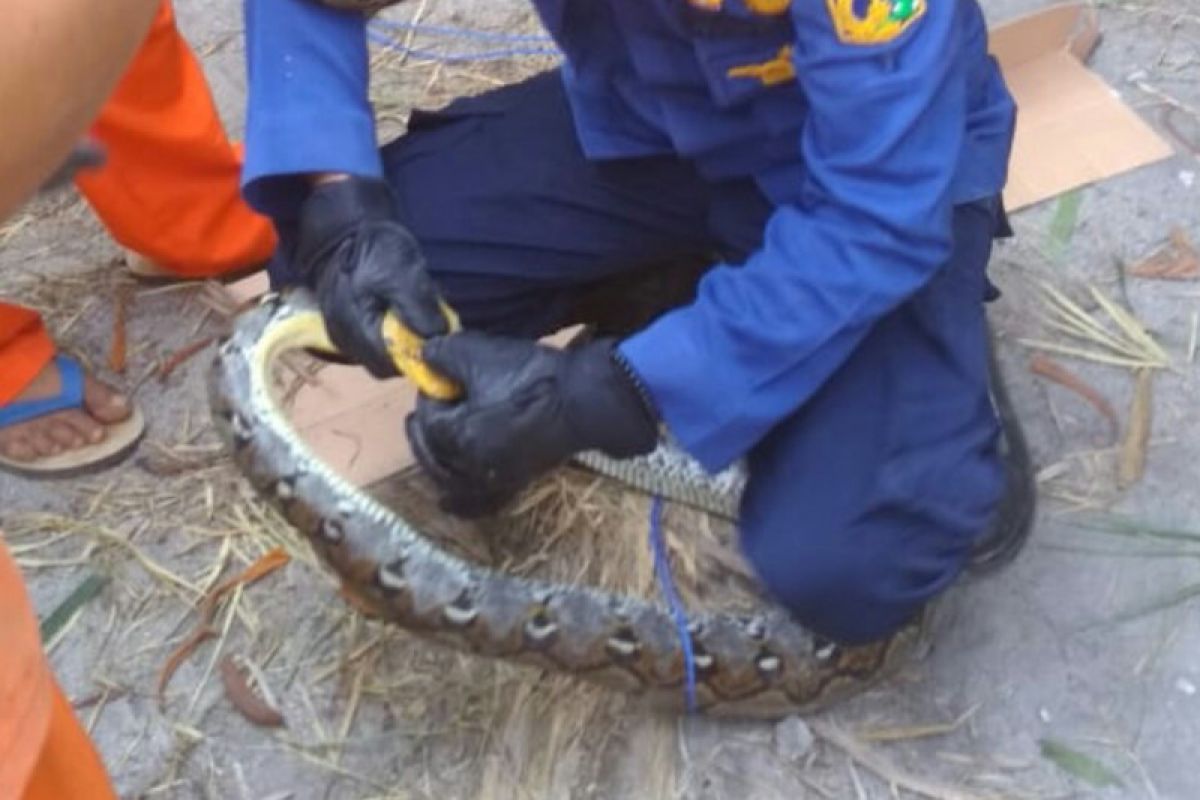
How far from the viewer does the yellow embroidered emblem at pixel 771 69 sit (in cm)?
187

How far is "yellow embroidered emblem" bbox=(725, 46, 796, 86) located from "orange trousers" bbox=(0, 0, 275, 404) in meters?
0.85

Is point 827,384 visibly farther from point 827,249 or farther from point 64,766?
point 64,766

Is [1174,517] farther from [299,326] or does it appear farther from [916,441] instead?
[299,326]

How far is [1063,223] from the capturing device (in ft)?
8.50

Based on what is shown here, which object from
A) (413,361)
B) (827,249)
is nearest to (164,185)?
(413,361)

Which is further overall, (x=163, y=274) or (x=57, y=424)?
(x=163, y=274)

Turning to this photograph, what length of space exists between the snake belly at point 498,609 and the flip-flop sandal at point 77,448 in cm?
40

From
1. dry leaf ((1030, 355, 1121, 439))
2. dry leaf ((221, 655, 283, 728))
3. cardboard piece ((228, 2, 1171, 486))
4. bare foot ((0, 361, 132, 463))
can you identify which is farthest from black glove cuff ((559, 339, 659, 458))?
bare foot ((0, 361, 132, 463))

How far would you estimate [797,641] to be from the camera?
6.70 ft

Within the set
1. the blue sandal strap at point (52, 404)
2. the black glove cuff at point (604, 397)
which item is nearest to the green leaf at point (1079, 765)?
the black glove cuff at point (604, 397)

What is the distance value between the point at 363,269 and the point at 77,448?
2.31ft

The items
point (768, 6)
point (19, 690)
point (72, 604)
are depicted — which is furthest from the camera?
point (72, 604)

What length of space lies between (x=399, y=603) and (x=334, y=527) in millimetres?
112

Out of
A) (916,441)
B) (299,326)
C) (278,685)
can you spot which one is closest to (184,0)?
(299,326)
